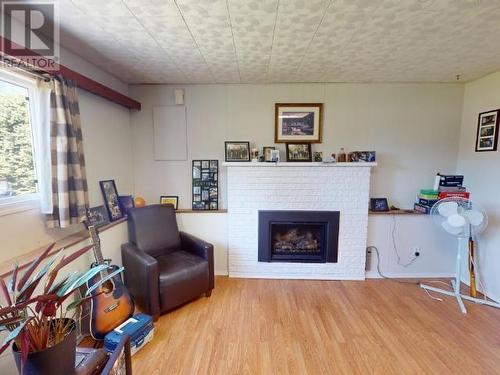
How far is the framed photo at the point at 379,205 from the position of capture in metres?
2.96

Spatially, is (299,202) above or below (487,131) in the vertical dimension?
below

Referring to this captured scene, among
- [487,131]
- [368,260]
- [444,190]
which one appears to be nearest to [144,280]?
[368,260]

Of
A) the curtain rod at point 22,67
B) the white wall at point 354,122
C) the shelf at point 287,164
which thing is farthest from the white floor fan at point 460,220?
the curtain rod at point 22,67

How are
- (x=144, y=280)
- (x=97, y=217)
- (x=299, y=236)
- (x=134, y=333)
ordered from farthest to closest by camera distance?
(x=299, y=236), (x=97, y=217), (x=144, y=280), (x=134, y=333)

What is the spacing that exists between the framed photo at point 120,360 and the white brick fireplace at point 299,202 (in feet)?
6.11

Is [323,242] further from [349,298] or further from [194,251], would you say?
[194,251]

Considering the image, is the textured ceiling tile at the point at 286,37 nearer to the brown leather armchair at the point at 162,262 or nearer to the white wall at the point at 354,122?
the white wall at the point at 354,122

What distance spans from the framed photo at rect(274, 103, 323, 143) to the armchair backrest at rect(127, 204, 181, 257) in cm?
161

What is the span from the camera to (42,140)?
1.74m

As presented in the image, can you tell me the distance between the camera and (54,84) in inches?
67.7

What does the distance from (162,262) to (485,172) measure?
3524 millimetres

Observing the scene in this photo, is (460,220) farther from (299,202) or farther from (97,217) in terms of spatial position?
(97,217)

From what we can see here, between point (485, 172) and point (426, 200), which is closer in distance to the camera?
point (485, 172)

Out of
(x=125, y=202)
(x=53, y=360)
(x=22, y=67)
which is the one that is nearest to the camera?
(x=53, y=360)
